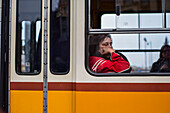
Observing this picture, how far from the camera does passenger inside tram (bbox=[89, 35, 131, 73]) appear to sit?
9.41 feet

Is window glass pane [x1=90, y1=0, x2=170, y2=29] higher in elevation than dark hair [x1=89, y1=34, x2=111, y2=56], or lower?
higher

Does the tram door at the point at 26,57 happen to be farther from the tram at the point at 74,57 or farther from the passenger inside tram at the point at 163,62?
the passenger inside tram at the point at 163,62

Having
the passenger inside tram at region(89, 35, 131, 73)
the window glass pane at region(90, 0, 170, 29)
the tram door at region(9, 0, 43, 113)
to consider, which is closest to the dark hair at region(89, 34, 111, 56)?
the passenger inside tram at region(89, 35, 131, 73)

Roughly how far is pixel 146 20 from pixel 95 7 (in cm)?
69

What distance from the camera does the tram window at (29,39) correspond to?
116 inches

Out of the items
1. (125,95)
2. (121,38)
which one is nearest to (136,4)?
(121,38)

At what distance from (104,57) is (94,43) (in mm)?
226

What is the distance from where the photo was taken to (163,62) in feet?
9.45

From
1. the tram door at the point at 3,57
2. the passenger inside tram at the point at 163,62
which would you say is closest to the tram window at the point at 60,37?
the tram door at the point at 3,57

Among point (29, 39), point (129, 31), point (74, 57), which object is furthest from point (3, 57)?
point (129, 31)

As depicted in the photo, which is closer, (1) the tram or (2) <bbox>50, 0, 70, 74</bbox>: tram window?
(1) the tram

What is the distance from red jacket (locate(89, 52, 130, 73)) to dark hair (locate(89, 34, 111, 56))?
0.06 metres

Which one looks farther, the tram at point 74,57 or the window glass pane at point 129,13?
the window glass pane at point 129,13

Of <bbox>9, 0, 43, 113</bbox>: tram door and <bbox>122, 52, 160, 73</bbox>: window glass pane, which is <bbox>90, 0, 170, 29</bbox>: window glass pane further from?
<bbox>9, 0, 43, 113</bbox>: tram door
